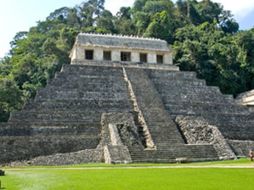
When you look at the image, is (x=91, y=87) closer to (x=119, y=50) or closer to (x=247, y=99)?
(x=119, y=50)

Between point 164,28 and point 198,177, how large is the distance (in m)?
39.2

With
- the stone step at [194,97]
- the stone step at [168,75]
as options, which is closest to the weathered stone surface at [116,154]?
the stone step at [194,97]

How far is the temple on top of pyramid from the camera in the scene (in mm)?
30419

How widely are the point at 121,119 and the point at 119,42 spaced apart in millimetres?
11079

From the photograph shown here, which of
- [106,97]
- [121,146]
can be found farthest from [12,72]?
[121,146]

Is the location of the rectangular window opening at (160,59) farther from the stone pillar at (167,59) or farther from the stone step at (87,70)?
the stone step at (87,70)

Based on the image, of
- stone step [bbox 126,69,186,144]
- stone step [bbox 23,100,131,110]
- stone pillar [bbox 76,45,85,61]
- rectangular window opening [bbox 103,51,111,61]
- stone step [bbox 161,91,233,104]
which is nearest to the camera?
stone step [bbox 126,69,186,144]

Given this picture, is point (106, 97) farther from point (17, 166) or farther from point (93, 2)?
point (93, 2)

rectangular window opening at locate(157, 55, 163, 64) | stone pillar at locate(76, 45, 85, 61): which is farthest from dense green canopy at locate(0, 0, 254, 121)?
rectangular window opening at locate(157, 55, 163, 64)

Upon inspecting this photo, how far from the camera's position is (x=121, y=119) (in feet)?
71.0

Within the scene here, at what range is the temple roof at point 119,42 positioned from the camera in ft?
101

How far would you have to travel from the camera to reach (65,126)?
20688mm

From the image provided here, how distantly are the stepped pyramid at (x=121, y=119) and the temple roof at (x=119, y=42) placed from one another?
149 millimetres

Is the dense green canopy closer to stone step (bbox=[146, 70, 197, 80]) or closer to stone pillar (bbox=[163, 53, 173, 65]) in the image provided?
stone pillar (bbox=[163, 53, 173, 65])
